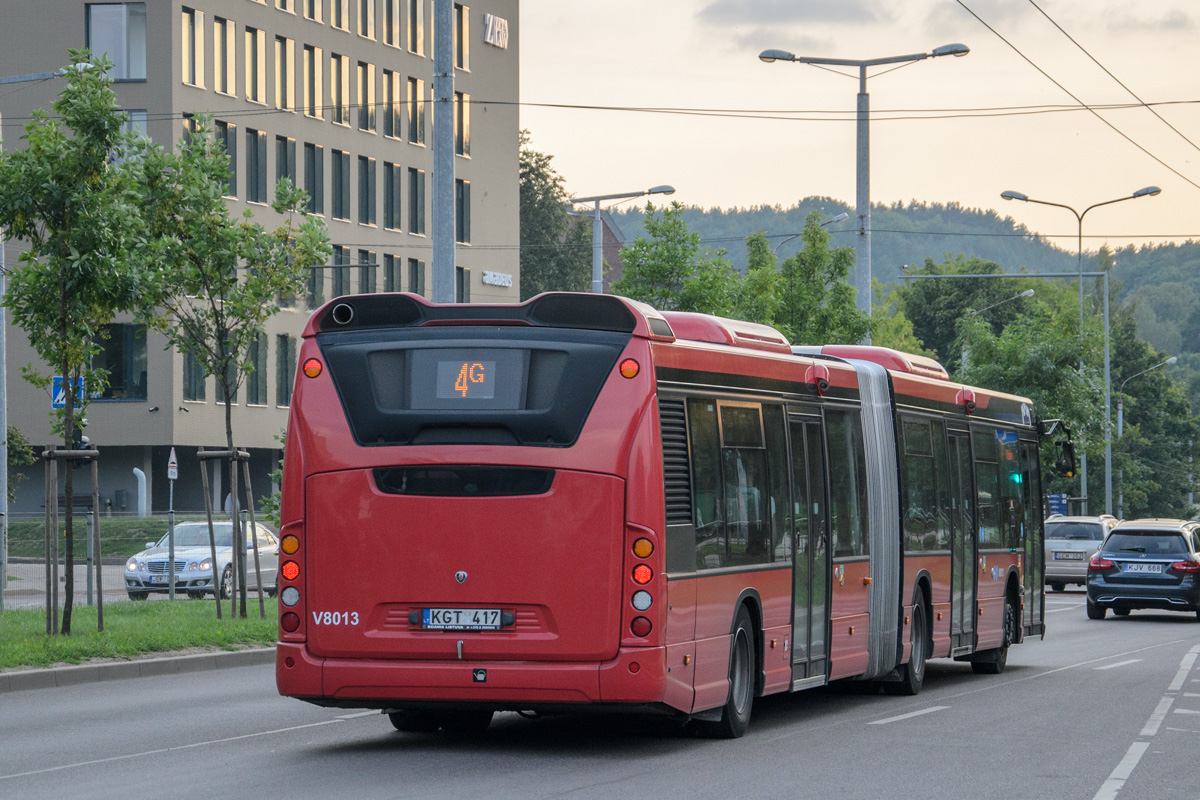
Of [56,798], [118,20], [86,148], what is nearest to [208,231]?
[86,148]

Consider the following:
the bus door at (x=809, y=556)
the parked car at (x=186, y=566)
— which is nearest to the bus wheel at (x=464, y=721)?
the bus door at (x=809, y=556)

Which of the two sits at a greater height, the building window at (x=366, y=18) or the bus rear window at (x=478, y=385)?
the building window at (x=366, y=18)

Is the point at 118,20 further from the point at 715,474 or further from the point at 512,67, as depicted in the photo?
the point at 715,474

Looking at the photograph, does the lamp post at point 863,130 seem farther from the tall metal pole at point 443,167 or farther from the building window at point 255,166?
the building window at point 255,166

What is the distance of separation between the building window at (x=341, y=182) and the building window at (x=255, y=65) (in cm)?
470

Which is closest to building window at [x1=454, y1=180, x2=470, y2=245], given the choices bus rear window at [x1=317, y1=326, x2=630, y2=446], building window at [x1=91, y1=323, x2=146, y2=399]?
building window at [x1=91, y1=323, x2=146, y2=399]

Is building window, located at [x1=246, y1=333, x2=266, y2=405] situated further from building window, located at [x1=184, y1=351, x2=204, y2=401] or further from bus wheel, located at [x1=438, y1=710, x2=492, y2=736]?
bus wheel, located at [x1=438, y1=710, x2=492, y2=736]

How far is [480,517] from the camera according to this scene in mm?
10867

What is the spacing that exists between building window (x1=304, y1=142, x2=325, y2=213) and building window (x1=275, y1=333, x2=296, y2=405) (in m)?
4.97

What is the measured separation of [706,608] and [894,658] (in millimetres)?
5060

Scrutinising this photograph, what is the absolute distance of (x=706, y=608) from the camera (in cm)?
1162

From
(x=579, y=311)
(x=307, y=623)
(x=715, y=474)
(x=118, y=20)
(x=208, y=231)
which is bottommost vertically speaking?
(x=307, y=623)

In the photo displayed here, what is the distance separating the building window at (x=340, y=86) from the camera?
68.2 meters

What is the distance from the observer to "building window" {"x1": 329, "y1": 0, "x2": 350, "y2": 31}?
6831cm
